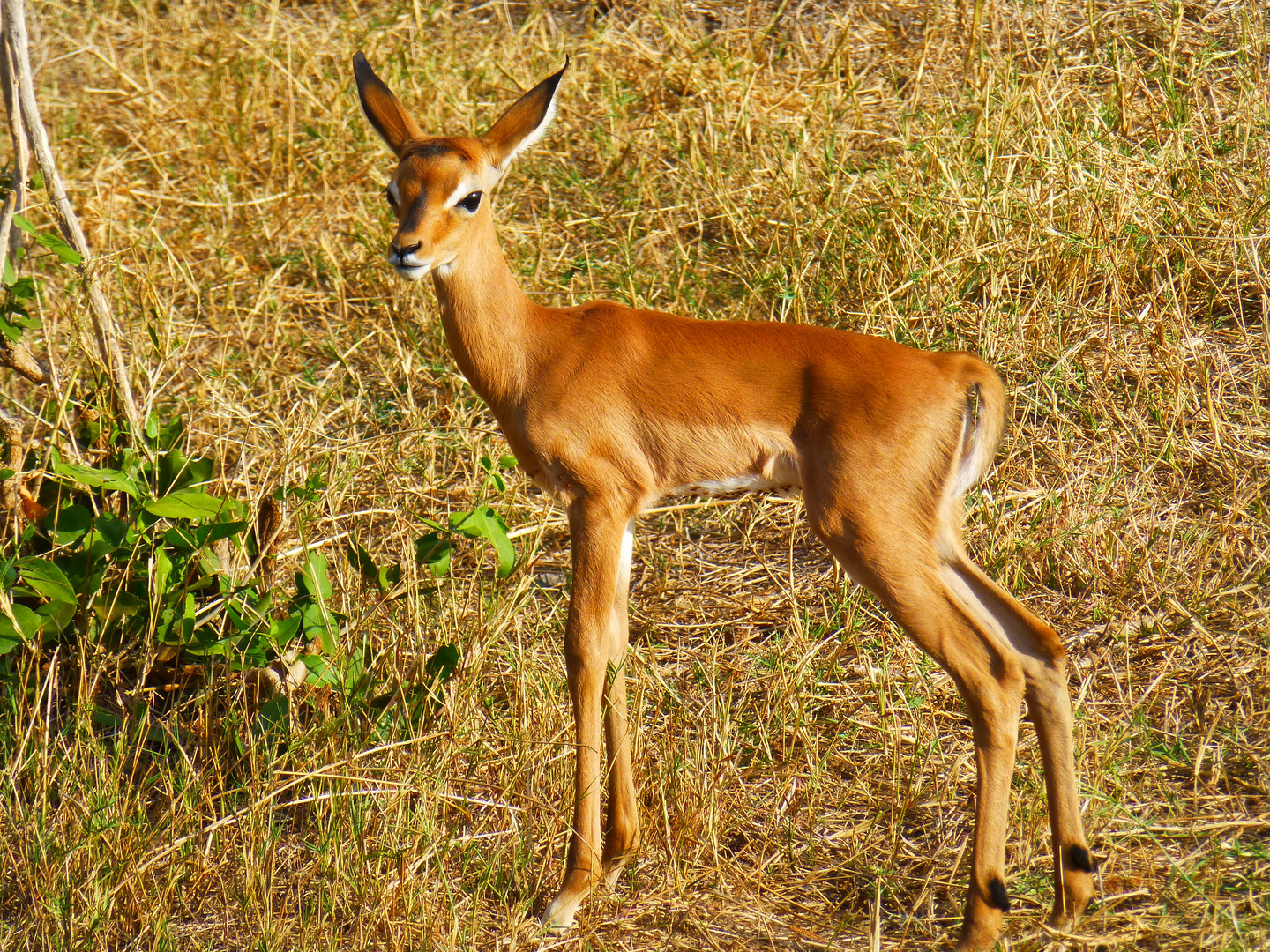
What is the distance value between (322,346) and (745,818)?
3455 millimetres

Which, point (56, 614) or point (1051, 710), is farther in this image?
point (56, 614)

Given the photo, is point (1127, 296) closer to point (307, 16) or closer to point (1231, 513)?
point (1231, 513)

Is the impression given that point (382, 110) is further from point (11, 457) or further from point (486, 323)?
point (11, 457)

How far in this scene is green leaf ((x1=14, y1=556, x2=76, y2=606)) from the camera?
13.3 feet

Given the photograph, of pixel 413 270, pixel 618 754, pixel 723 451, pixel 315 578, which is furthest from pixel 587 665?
pixel 413 270

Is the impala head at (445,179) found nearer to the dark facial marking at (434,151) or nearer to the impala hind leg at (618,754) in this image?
the dark facial marking at (434,151)

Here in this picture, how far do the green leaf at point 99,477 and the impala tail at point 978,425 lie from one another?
8.40 feet

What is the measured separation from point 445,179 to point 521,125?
36cm

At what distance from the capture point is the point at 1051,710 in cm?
369

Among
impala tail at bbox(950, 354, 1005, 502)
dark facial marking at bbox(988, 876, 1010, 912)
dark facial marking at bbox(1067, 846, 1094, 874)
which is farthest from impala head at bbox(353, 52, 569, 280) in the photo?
dark facial marking at bbox(1067, 846, 1094, 874)

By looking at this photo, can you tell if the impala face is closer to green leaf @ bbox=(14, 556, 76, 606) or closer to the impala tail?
green leaf @ bbox=(14, 556, 76, 606)

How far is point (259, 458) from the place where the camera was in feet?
17.4

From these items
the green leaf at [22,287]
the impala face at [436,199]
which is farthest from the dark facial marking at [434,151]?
the green leaf at [22,287]

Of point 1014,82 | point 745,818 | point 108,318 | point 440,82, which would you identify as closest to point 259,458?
point 108,318
